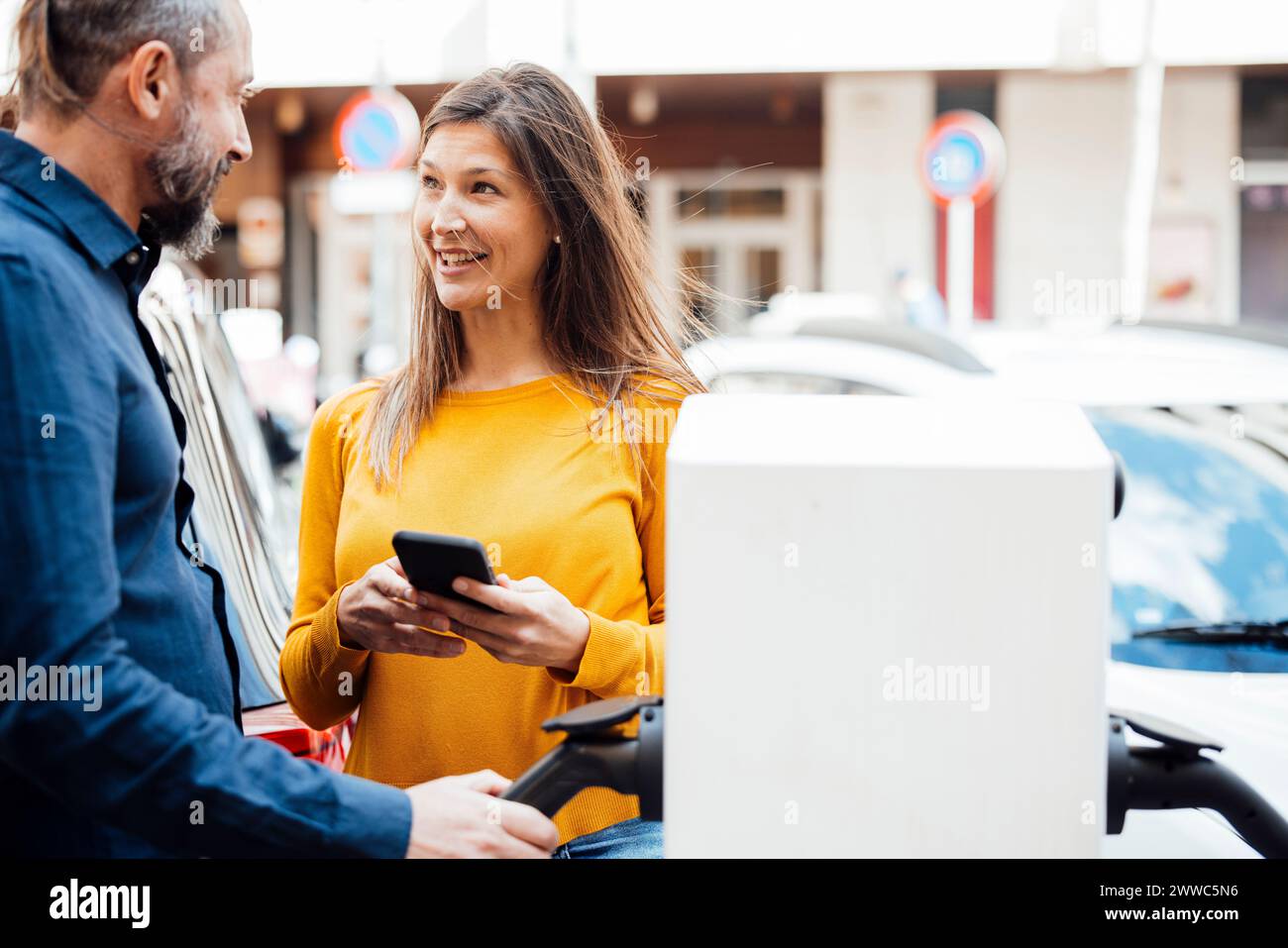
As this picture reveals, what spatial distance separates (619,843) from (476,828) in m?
0.58

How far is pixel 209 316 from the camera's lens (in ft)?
11.2

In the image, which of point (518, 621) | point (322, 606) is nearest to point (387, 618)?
point (518, 621)

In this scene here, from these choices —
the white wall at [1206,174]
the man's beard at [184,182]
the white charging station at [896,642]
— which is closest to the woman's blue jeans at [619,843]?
the white charging station at [896,642]

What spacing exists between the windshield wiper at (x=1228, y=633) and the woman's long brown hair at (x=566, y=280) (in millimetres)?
1465

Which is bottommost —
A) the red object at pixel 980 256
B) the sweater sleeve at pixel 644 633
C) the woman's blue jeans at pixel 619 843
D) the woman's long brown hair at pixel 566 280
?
the woman's blue jeans at pixel 619 843

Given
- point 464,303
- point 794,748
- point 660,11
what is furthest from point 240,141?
point 660,11

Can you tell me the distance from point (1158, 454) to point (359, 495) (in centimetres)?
212

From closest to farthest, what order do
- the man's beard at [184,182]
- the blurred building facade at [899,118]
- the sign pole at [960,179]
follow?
the man's beard at [184,182] → the sign pole at [960,179] → the blurred building facade at [899,118]

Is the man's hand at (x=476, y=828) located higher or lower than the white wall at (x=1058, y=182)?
lower

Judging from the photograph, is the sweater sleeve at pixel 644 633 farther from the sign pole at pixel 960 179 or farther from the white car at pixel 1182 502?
the sign pole at pixel 960 179

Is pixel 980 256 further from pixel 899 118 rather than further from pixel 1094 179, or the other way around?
pixel 899 118

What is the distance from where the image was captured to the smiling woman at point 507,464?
1.99 m

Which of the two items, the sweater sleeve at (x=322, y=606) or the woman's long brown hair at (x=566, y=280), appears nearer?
the sweater sleeve at (x=322, y=606)
